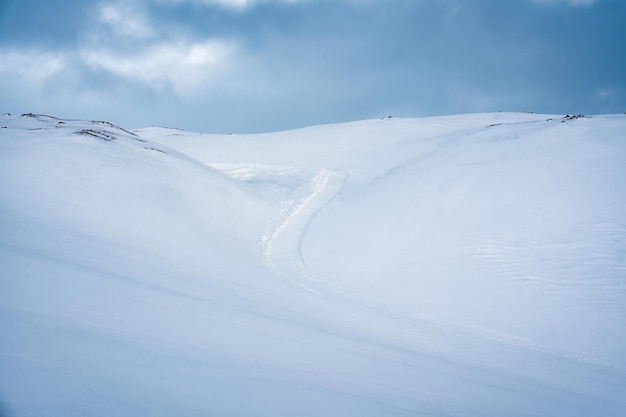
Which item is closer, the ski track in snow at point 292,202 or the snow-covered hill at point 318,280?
the snow-covered hill at point 318,280

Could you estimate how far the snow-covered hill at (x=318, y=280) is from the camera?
239 centimetres

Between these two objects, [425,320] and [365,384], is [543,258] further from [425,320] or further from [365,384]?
[365,384]

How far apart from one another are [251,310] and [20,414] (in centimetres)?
276

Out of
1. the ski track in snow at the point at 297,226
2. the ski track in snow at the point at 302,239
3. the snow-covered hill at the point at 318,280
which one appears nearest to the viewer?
the snow-covered hill at the point at 318,280

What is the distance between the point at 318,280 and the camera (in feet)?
23.5

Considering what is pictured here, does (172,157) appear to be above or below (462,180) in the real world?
below

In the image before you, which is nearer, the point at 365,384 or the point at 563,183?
the point at 365,384

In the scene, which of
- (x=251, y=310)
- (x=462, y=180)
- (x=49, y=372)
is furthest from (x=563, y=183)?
(x=49, y=372)

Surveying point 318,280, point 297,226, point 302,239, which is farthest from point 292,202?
point 318,280

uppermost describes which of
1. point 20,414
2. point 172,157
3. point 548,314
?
point 172,157

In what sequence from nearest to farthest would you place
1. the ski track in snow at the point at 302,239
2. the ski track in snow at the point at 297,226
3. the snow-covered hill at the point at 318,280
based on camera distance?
the snow-covered hill at the point at 318,280
the ski track in snow at the point at 302,239
the ski track in snow at the point at 297,226

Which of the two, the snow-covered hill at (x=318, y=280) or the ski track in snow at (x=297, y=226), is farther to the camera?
the ski track in snow at (x=297, y=226)

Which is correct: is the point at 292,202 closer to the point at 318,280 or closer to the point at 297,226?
the point at 297,226

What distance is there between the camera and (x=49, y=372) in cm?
195
